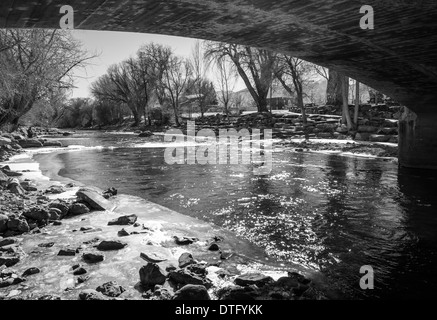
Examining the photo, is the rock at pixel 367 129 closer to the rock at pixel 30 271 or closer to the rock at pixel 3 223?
the rock at pixel 3 223

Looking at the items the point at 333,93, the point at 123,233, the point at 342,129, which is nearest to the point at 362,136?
the point at 342,129

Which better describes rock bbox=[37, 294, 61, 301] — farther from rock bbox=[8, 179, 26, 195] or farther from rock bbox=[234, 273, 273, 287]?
rock bbox=[8, 179, 26, 195]

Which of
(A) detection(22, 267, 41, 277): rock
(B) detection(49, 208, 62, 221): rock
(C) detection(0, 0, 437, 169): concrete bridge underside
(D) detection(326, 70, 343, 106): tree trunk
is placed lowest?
(A) detection(22, 267, 41, 277): rock

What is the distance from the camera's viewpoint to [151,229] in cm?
602

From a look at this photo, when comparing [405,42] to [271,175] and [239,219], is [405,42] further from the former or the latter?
[271,175]

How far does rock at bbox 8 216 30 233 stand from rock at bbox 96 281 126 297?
2875mm

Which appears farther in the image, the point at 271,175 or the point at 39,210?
the point at 271,175

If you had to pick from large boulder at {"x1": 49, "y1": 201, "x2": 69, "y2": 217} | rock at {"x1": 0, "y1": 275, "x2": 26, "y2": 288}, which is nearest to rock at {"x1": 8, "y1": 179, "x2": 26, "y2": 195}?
large boulder at {"x1": 49, "y1": 201, "x2": 69, "y2": 217}

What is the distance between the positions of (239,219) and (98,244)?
123 inches

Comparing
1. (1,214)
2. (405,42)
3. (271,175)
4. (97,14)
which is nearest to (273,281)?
(97,14)

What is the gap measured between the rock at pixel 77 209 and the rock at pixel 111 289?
3.70 meters

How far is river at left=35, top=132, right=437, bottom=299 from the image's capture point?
4.65 meters

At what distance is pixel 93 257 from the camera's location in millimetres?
4492
